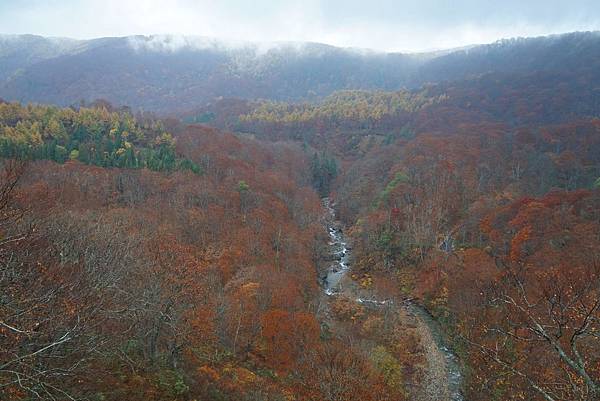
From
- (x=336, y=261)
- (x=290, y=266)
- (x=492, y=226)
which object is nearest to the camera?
(x=290, y=266)

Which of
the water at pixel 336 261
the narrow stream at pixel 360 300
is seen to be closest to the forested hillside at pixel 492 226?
the narrow stream at pixel 360 300

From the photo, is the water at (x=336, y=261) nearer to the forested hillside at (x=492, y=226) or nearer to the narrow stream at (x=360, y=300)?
the narrow stream at (x=360, y=300)

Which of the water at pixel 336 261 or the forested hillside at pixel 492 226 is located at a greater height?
the forested hillside at pixel 492 226

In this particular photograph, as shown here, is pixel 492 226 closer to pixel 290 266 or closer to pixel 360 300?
pixel 360 300

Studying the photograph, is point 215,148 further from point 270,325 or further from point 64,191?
point 270,325

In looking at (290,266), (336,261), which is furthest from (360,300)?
(336,261)

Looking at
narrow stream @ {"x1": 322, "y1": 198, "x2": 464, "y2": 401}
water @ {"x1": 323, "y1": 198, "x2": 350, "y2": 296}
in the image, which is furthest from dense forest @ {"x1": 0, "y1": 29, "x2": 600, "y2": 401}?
water @ {"x1": 323, "y1": 198, "x2": 350, "y2": 296}

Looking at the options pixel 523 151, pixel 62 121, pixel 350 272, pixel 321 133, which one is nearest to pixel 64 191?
pixel 350 272
